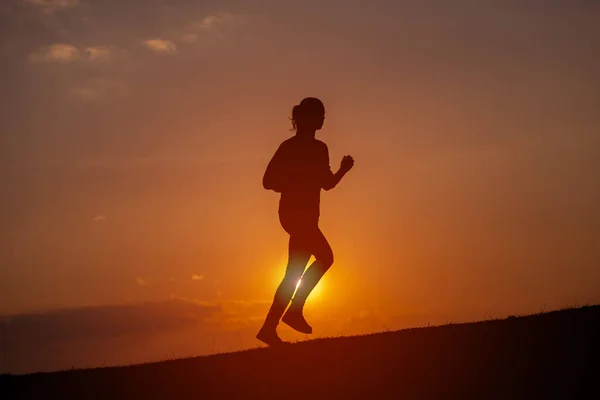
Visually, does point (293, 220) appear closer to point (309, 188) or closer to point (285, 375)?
point (309, 188)

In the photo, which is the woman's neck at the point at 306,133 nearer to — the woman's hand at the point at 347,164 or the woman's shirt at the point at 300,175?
the woman's shirt at the point at 300,175

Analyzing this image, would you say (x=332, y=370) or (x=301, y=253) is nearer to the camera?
(x=332, y=370)

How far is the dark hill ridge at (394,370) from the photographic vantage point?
931 centimetres

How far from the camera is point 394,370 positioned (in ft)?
32.5

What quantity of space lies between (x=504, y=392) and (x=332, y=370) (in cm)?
204

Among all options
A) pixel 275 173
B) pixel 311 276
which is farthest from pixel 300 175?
pixel 311 276

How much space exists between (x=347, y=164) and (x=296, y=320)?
2158 millimetres

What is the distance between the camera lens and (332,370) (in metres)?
9.98

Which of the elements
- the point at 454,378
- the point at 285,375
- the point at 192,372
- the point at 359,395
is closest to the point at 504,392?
the point at 454,378

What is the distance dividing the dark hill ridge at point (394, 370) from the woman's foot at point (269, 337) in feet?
0.44

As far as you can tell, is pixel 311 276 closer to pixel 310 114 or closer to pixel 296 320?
pixel 296 320

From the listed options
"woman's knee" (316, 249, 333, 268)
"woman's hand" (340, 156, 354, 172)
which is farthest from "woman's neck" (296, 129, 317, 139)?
"woman's knee" (316, 249, 333, 268)

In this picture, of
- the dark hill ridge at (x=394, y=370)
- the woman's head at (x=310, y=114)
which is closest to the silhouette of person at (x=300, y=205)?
the woman's head at (x=310, y=114)

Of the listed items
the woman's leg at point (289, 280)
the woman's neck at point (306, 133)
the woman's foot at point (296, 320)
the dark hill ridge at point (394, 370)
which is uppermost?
the woman's neck at point (306, 133)
